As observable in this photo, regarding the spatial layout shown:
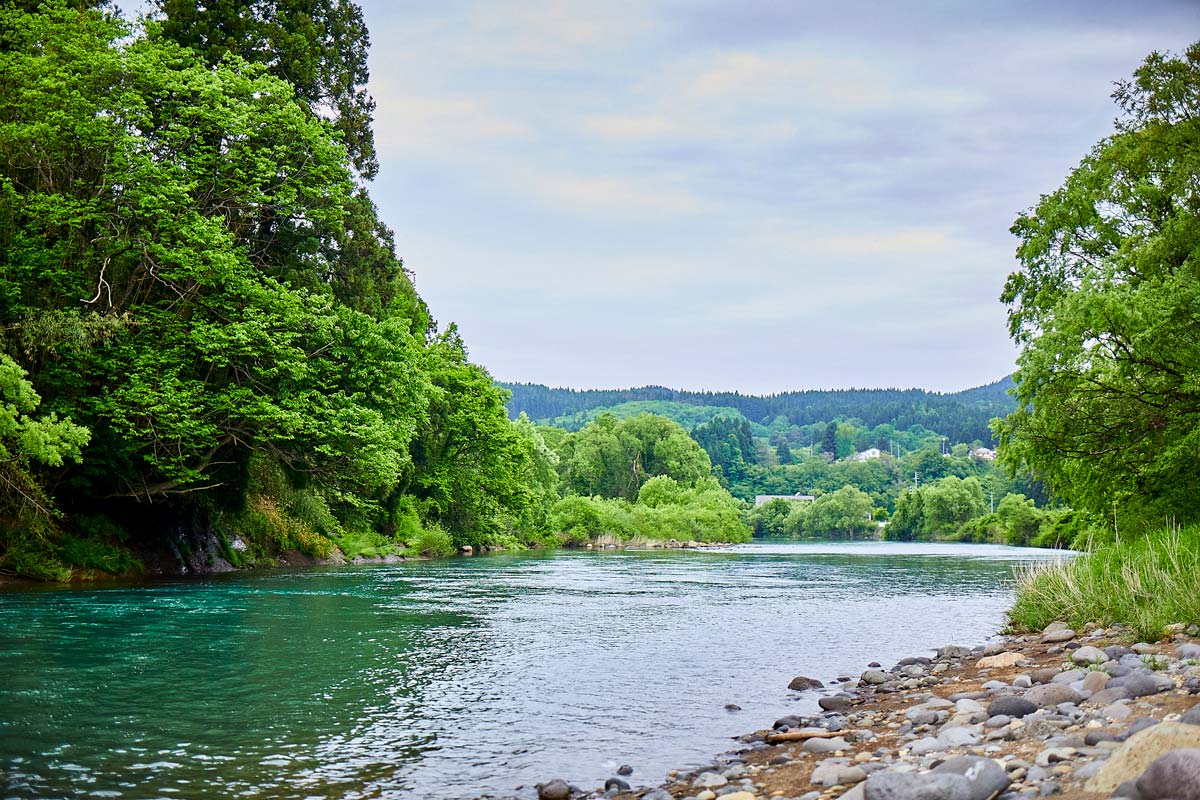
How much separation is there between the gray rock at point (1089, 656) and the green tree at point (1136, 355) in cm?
842

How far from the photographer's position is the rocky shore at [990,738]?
596 centimetres

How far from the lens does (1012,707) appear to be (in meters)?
9.37

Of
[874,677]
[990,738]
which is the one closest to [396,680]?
[874,677]

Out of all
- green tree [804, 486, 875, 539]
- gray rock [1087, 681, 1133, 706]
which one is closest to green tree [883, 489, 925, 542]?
green tree [804, 486, 875, 539]

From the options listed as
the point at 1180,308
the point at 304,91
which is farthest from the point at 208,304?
the point at 1180,308

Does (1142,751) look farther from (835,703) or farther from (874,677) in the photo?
(874,677)

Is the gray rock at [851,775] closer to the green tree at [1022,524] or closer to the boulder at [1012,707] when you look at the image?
the boulder at [1012,707]

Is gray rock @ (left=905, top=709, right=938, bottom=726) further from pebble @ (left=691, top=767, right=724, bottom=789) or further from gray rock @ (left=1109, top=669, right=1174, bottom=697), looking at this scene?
pebble @ (left=691, top=767, right=724, bottom=789)

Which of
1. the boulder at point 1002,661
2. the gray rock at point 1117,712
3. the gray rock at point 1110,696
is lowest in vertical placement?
the boulder at point 1002,661

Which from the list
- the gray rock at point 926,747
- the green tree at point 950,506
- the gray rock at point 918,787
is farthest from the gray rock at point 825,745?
the green tree at point 950,506

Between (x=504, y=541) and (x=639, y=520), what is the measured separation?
31661mm

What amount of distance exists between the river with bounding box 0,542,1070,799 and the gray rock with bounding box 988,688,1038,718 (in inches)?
113

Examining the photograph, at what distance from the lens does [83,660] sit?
48.2 feet

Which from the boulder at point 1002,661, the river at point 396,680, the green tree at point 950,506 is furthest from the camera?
the green tree at point 950,506
